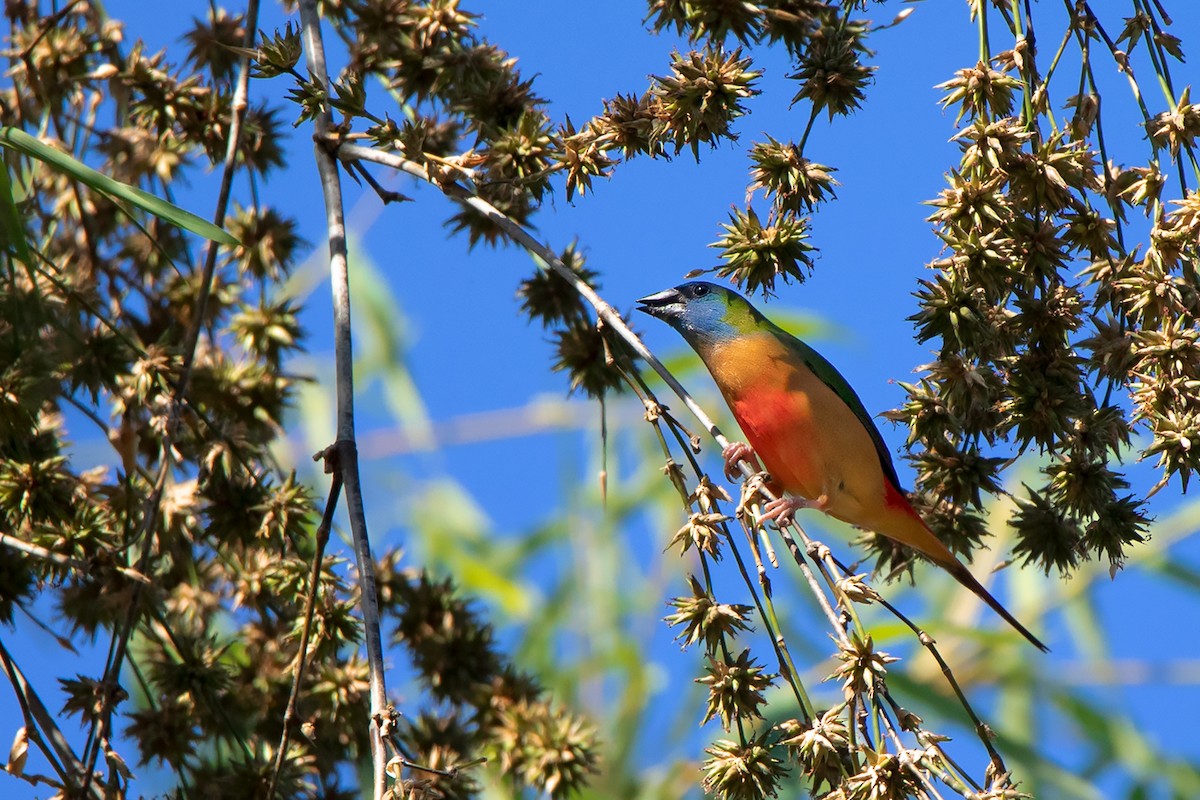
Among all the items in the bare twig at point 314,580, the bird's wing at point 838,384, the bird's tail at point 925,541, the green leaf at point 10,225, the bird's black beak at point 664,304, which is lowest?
the bare twig at point 314,580

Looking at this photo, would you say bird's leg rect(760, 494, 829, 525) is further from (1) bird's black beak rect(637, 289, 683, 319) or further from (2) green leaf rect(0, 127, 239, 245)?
(2) green leaf rect(0, 127, 239, 245)

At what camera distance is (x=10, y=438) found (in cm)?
260

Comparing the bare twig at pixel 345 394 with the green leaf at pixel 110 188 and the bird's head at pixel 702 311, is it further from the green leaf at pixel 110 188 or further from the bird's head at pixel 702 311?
the bird's head at pixel 702 311

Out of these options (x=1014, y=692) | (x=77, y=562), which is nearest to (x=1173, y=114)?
(x=77, y=562)

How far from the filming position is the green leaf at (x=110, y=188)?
87.0 inches

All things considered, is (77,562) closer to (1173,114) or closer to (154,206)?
(154,206)

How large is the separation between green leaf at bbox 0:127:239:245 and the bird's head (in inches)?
59.5

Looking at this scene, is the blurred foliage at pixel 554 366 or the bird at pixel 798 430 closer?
the blurred foliage at pixel 554 366

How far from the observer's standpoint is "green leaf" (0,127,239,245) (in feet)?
7.25

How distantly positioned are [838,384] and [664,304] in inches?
20.4

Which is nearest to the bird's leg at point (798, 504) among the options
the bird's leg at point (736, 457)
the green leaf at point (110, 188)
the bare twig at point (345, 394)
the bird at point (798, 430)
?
the bird at point (798, 430)

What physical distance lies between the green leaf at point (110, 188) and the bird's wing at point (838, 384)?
68.1 inches

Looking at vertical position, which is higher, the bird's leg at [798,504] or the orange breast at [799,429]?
the orange breast at [799,429]

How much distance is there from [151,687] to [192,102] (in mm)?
1457
